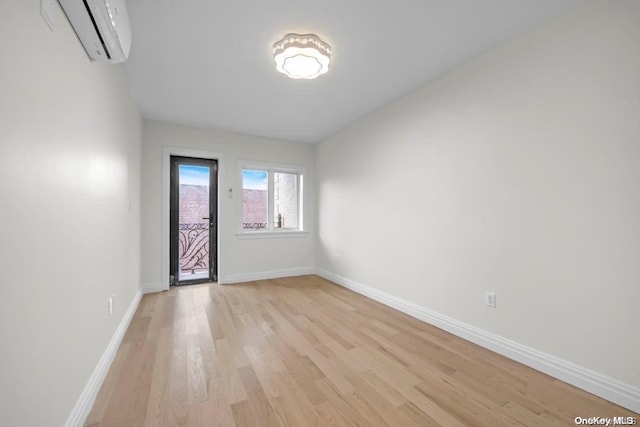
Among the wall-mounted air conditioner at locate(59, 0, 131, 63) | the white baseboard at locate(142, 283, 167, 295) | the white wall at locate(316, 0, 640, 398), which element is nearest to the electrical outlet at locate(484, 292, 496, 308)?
the white wall at locate(316, 0, 640, 398)

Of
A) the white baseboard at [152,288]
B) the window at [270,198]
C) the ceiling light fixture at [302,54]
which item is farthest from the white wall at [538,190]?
the white baseboard at [152,288]

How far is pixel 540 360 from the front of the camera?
1.78 m

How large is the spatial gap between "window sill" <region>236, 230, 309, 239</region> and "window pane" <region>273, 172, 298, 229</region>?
0.20 metres

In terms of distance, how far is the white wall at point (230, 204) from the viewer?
359 cm

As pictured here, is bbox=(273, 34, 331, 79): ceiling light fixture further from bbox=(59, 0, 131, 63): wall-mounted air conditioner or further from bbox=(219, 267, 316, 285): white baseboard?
bbox=(219, 267, 316, 285): white baseboard

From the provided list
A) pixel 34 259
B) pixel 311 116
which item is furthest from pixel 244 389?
pixel 311 116

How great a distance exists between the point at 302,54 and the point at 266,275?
132 inches

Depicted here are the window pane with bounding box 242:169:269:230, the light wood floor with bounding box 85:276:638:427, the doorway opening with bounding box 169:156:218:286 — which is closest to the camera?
the light wood floor with bounding box 85:276:638:427

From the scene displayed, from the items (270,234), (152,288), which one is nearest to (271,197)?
(270,234)

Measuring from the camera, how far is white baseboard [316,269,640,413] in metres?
1.45

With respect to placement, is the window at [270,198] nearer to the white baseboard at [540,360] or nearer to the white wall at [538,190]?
the white wall at [538,190]

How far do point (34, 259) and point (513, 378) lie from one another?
262 cm

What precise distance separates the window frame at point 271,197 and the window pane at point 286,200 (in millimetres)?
76

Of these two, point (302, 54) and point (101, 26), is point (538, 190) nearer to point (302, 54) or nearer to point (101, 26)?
point (302, 54)
